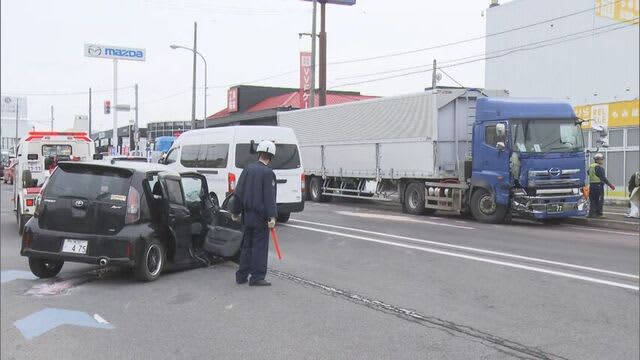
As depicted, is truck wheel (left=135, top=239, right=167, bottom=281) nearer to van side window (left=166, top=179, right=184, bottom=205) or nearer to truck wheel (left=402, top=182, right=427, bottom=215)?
van side window (left=166, top=179, right=184, bottom=205)

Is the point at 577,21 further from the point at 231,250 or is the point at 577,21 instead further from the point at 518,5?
the point at 231,250

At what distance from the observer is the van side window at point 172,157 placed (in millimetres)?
15828

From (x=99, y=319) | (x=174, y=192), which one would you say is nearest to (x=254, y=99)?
(x=174, y=192)

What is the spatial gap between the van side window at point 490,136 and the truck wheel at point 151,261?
1053cm

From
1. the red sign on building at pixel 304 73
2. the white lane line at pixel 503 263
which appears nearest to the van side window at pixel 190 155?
the white lane line at pixel 503 263

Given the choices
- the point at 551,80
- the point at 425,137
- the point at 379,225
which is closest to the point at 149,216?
the point at 551,80

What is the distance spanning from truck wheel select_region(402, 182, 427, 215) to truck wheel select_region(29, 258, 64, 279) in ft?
40.5

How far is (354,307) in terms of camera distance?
6504 millimetres

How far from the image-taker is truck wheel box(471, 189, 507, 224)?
16078mm

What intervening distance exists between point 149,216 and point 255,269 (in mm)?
1483

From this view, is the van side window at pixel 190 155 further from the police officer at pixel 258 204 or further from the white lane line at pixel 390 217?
the police officer at pixel 258 204

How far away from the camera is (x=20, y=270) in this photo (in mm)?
8141

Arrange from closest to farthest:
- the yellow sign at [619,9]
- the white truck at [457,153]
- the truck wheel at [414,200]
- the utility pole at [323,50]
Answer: the yellow sign at [619,9] → the white truck at [457,153] → the truck wheel at [414,200] → the utility pole at [323,50]

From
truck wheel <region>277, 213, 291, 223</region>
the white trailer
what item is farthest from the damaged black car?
the white trailer
